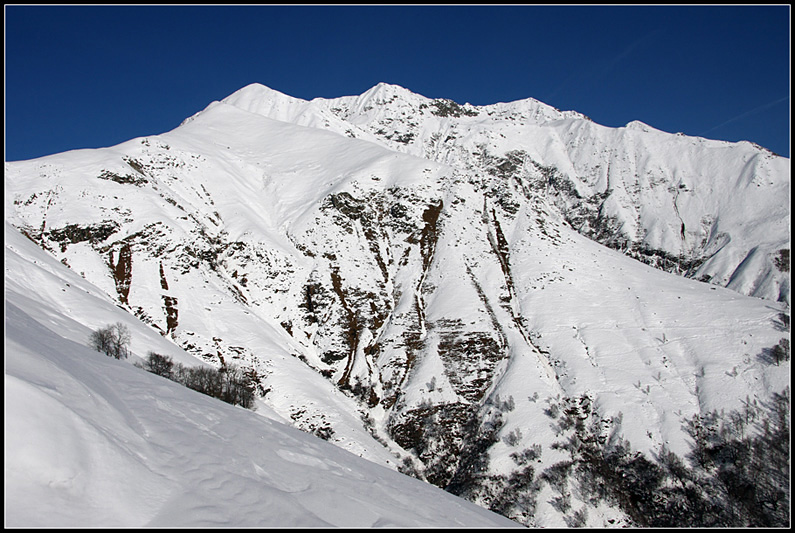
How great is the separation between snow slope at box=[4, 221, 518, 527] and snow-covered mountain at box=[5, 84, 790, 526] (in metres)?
29.3

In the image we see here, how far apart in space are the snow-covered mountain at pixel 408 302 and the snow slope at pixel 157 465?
29296 millimetres

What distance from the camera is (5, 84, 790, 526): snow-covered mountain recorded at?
48656 mm

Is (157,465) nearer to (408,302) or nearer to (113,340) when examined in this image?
(113,340)

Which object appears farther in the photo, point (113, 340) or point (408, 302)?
point (408, 302)

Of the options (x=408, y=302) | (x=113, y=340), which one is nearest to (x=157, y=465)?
(x=113, y=340)

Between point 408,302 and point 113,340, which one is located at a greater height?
point 408,302

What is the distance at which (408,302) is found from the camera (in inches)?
2813

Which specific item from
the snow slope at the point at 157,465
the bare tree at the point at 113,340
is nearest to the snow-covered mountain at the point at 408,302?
the bare tree at the point at 113,340

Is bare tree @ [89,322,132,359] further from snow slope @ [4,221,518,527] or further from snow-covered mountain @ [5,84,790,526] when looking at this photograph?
snow slope @ [4,221,518,527]

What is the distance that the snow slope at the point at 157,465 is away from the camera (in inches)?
213

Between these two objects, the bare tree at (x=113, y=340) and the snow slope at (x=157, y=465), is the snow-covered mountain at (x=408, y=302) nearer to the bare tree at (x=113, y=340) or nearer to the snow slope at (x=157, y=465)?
the bare tree at (x=113, y=340)

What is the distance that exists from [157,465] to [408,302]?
2553 inches

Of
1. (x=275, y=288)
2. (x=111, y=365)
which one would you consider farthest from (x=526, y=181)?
(x=111, y=365)

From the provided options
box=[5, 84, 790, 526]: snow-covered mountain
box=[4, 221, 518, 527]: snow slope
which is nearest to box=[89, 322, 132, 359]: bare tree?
box=[5, 84, 790, 526]: snow-covered mountain
